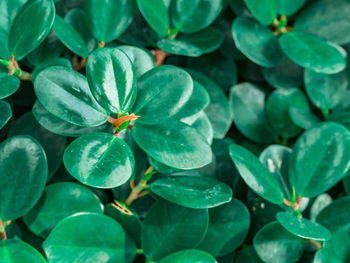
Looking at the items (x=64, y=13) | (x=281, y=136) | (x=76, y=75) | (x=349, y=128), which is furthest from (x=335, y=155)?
(x=64, y=13)

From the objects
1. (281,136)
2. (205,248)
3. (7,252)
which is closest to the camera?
(7,252)

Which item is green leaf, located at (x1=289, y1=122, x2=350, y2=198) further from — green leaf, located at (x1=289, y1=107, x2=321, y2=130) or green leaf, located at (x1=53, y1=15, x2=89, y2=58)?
green leaf, located at (x1=53, y1=15, x2=89, y2=58)

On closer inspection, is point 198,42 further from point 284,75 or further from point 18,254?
point 18,254

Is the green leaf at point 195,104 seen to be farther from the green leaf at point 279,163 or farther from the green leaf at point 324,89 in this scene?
→ the green leaf at point 324,89

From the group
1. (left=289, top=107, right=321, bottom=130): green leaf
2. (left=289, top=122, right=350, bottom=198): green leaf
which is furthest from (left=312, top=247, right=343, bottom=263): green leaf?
(left=289, top=107, right=321, bottom=130): green leaf

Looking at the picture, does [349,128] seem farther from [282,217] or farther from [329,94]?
[282,217]

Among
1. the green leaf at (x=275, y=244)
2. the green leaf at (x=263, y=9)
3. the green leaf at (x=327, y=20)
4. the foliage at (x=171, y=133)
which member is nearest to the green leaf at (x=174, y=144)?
the foliage at (x=171, y=133)
